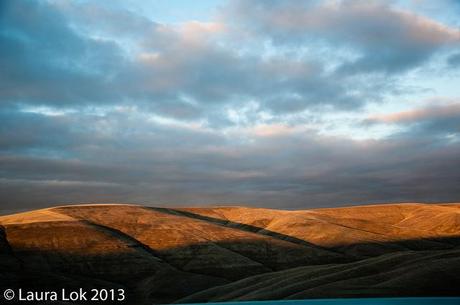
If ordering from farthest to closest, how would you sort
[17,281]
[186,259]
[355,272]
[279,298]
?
[186,259], [17,281], [355,272], [279,298]

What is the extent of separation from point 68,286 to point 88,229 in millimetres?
53323

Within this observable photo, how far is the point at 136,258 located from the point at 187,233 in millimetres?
35480

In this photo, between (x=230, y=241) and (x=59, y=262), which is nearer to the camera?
(x=59, y=262)

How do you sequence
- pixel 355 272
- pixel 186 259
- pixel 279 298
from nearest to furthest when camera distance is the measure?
pixel 279 298 → pixel 355 272 → pixel 186 259

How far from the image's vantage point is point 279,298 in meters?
87.2

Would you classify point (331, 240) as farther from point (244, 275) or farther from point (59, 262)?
point (59, 262)

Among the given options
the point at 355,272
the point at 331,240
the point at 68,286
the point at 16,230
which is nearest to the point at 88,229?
the point at 16,230

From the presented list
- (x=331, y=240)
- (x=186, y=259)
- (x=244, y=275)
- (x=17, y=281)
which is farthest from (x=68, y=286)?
(x=331, y=240)

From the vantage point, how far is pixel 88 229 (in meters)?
188

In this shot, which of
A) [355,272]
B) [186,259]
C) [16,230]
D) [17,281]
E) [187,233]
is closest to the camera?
[355,272]

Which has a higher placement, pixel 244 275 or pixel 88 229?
pixel 88 229

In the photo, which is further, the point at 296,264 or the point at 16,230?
the point at 16,230

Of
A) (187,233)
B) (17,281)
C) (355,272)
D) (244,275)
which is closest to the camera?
→ (355,272)

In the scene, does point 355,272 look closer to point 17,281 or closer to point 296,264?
point 296,264
